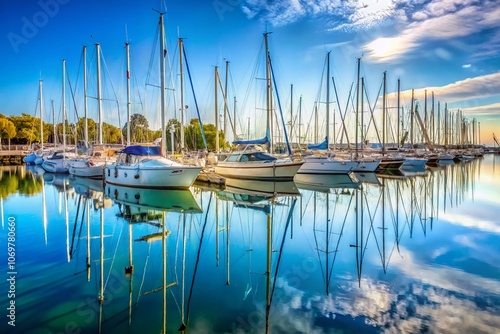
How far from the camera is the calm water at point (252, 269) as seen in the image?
5785 millimetres

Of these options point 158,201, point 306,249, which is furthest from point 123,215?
point 306,249

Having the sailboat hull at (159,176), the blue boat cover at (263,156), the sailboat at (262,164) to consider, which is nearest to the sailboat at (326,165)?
the sailboat at (262,164)

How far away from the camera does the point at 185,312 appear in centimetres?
607

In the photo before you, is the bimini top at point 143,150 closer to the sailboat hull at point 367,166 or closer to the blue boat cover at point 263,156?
the blue boat cover at point 263,156

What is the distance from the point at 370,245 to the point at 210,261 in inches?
206

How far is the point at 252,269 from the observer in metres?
8.45

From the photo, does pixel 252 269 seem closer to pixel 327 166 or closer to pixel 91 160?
pixel 327 166

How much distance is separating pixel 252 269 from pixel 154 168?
597 inches

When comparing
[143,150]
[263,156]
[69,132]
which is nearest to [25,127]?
[69,132]

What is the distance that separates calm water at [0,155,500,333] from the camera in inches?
228

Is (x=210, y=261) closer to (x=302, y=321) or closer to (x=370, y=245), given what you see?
(x=302, y=321)

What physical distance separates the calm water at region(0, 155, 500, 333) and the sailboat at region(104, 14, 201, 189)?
5105mm

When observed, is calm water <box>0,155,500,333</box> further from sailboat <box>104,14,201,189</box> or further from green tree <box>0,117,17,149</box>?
green tree <box>0,117,17,149</box>

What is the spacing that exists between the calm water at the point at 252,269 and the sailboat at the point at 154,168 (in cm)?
511
